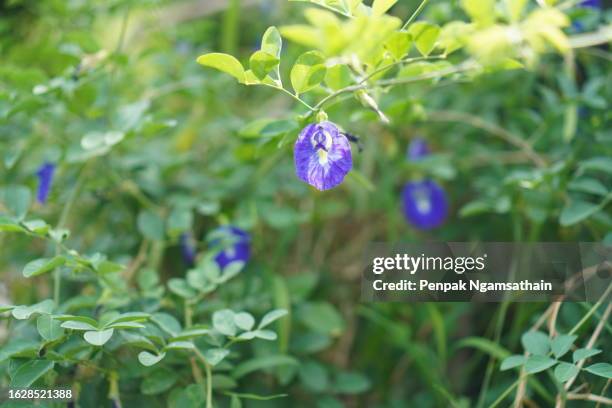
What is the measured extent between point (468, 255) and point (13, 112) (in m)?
1.00

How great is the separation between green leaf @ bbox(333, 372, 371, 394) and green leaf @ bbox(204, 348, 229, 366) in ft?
1.52

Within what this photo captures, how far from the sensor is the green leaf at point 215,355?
1026 millimetres

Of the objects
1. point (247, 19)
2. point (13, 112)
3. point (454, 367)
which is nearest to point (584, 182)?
point (454, 367)

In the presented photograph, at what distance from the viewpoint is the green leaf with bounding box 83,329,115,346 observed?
931 millimetres

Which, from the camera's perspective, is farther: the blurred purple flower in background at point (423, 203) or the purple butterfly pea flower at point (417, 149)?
the purple butterfly pea flower at point (417, 149)

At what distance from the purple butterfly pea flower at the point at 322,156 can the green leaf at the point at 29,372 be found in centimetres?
53

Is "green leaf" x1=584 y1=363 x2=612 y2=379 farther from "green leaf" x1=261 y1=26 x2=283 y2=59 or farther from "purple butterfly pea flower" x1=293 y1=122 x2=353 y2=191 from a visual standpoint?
"green leaf" x1=261 y1=26 x2=283 y2=59

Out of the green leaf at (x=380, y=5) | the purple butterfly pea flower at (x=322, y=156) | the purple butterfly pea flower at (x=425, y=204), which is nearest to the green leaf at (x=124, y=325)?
the purple butterfly pea flower at (x=322, y=156)

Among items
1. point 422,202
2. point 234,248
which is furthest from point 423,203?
point 234,248

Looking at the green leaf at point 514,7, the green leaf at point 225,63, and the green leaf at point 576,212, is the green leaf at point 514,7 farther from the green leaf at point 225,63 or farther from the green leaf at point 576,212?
the green leaf at point 576,212

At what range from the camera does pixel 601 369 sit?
99 cm

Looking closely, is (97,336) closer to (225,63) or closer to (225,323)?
(225,323)

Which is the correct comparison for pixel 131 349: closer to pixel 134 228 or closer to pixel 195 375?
pixel 195 375

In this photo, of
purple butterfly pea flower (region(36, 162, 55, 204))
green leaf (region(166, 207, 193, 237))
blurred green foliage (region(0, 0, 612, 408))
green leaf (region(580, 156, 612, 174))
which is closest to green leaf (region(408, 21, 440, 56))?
blurred green foliage (region(0, 0, 612, 408))
